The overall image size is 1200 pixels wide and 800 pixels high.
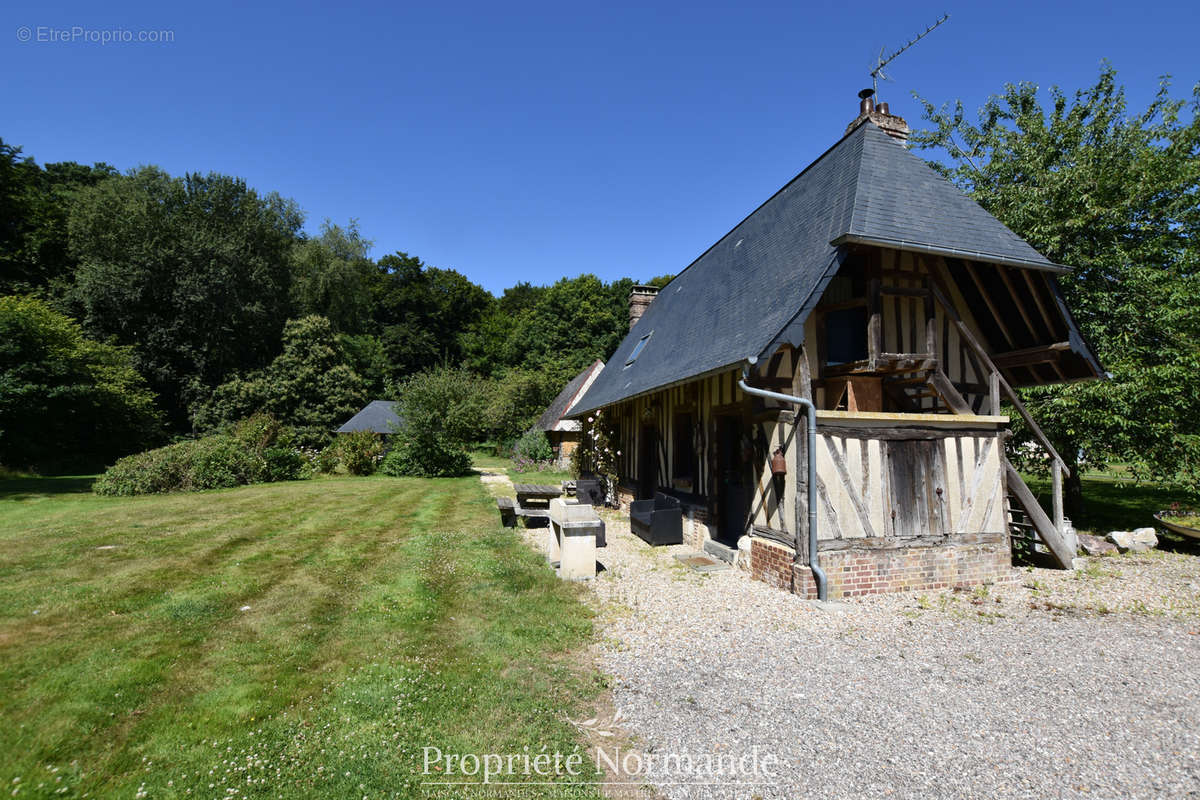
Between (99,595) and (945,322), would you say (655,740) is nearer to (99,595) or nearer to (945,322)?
(99,595)

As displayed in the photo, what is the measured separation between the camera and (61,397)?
17.0 m

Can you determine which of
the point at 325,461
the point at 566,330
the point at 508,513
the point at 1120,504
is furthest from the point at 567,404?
the point at 1120,504

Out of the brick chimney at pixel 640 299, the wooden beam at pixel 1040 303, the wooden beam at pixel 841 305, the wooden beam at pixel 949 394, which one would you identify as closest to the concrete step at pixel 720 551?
the wooden beam at pixel 949 394

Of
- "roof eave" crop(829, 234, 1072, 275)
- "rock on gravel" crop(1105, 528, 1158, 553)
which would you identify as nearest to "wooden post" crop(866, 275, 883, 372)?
"roof eave" crop(829, 234, 1072, 275)

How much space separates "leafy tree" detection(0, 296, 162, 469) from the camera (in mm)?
15406

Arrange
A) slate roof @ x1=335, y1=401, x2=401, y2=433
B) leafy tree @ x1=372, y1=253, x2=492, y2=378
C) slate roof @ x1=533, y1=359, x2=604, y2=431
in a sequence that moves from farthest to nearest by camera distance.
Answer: leafy tree @ x1=372, y1=253, x2=492, y2=378 → slate roof @ x1=335, y1=401, x2=401, y2=433 → slate roof @ x1=533, y1=359, x2=604, y2=431

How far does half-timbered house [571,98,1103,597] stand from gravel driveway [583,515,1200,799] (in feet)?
2.12

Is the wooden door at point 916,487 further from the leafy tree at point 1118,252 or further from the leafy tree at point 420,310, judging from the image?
the leafy tree at point 420,310

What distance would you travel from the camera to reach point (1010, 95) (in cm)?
1284

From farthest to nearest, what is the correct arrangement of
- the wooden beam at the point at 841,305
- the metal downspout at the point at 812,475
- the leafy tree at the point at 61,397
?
the leafy tree at the point at 61,397
the wooden beam at the point at 841,305
the metal downspout at the point at 812,475

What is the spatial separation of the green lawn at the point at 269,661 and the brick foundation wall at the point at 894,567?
2.37m

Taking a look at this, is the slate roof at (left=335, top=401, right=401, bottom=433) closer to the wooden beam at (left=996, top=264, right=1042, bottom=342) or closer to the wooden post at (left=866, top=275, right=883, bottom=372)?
the wooden post at (left=866, top=275, right=883, bottom=372)

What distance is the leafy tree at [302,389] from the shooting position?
98.2 ft

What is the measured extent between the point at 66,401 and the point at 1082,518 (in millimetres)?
29211
